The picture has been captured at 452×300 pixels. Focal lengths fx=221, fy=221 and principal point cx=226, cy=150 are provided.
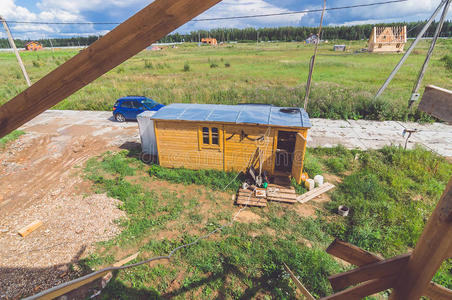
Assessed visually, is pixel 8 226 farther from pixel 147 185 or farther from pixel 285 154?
pixel 285 154

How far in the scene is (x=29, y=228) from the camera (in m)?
6.92

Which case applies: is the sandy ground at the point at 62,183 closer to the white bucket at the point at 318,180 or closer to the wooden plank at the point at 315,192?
the wooden plank at the point at 315,192

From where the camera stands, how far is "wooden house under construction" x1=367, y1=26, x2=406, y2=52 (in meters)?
49.2

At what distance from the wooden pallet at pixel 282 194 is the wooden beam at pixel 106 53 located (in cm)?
804

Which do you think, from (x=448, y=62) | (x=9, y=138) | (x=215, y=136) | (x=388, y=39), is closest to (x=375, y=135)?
(x=215, y=136)

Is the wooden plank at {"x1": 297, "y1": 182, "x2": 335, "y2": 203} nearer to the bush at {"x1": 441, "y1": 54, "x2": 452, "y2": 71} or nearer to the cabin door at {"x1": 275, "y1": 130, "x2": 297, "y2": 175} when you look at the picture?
the cabin door at {"x1": 275, "y1": 130, "x2": 297, "y2": 175}

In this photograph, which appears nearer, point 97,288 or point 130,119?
point 97,288

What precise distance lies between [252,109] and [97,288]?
833 cm

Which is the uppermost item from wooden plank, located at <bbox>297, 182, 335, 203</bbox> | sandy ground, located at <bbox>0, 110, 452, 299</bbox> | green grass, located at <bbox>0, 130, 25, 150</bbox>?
green grass, located at <bbox>0, 130, 25, 150</bbox>

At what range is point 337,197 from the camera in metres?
8.62

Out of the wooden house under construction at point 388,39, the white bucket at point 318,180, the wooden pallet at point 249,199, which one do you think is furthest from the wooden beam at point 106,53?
the wooden house under construction at point 388,39

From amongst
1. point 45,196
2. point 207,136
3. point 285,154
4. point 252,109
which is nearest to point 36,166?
point 45,196

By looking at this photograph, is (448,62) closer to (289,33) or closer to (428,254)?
(428,254)

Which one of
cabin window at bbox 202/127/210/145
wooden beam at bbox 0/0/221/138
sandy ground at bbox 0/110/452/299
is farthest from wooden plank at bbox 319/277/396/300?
cabin window at bbox 202/127/210/145
